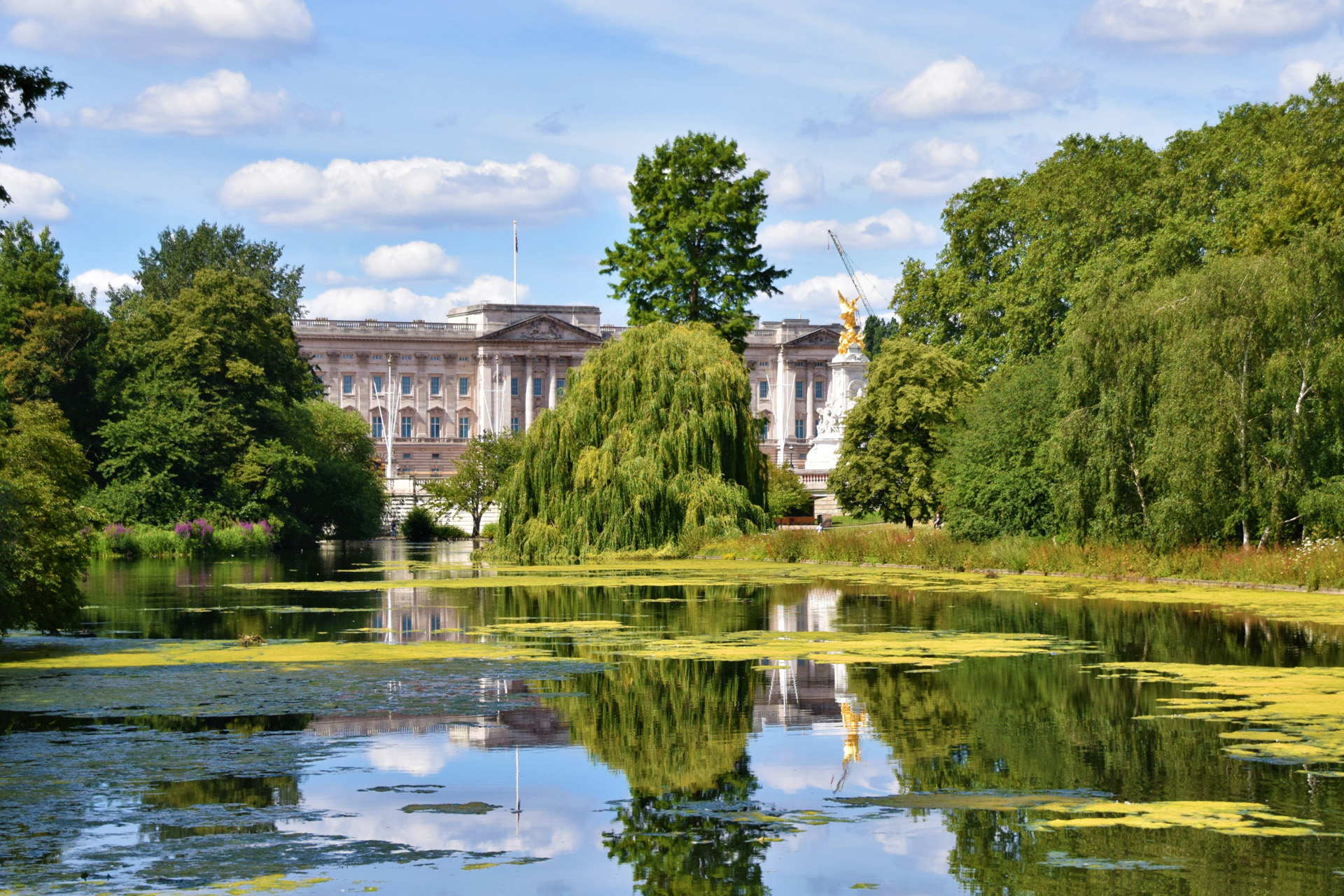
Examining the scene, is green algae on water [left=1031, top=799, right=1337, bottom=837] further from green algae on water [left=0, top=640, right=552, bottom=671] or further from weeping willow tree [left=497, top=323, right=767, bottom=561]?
weeping willow tree [left=497, top=323, right=767, bottom=561]

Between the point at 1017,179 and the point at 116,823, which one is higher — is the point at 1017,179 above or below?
above

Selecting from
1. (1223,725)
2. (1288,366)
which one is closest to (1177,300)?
(1288,366)

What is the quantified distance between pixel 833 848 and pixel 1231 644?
12.3m

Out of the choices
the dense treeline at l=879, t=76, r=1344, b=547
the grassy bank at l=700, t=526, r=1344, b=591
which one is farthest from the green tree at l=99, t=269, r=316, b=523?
the dense treeline at l=879, t=76, r=1344, b=547

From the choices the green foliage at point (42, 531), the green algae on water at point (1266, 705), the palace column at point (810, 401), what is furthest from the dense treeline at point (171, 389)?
the palace column at point (810, 401)

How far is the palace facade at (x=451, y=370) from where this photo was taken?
5512 inches

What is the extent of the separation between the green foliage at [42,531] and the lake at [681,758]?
585 millimetres

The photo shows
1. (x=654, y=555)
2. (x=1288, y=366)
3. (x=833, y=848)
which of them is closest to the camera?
(x=833, y=848)

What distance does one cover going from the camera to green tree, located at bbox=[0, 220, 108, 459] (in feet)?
194

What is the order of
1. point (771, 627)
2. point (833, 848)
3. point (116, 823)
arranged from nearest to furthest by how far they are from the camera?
point (833, 848) < point (116, 823) < point (771, 627)

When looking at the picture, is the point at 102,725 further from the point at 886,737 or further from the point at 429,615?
the point at 429,615

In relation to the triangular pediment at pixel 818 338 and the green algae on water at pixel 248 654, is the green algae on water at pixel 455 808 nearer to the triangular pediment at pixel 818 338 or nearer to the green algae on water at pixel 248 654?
the green algae on water at pixel 248 654

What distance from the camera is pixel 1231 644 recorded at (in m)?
19.4

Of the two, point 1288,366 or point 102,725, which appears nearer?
point 102,725
